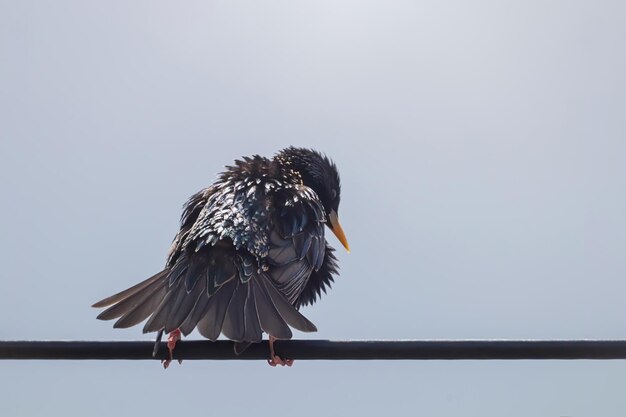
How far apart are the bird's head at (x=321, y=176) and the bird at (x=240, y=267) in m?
0.48

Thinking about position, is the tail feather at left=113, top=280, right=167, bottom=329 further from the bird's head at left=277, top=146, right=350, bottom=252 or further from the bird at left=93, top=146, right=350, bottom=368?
the bird's head at left=277, top=146, right=350, bottom=252

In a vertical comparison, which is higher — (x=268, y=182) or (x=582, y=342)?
(x=268, y=182)

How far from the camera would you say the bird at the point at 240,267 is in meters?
5.07

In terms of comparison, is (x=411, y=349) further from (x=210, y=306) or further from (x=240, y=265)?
(x=240, y=265)

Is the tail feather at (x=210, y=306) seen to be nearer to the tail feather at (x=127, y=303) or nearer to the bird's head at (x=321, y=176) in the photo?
the tail feather at (x=127, y=303)

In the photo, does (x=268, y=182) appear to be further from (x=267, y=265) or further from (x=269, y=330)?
(x=269, y=330)

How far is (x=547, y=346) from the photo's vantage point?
4.09 meters

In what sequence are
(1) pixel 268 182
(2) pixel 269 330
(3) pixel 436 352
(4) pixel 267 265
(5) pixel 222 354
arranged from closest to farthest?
(3) pixel 436 352, (5) pixel 222 354, (2) pixel 269 330, (4) pixel 267 265, (1) pixel 268 182

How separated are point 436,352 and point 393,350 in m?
0.18

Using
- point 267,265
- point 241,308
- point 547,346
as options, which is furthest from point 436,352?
point 267,265

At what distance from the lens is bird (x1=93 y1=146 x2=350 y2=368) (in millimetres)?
5074

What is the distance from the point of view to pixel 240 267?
555 cm
